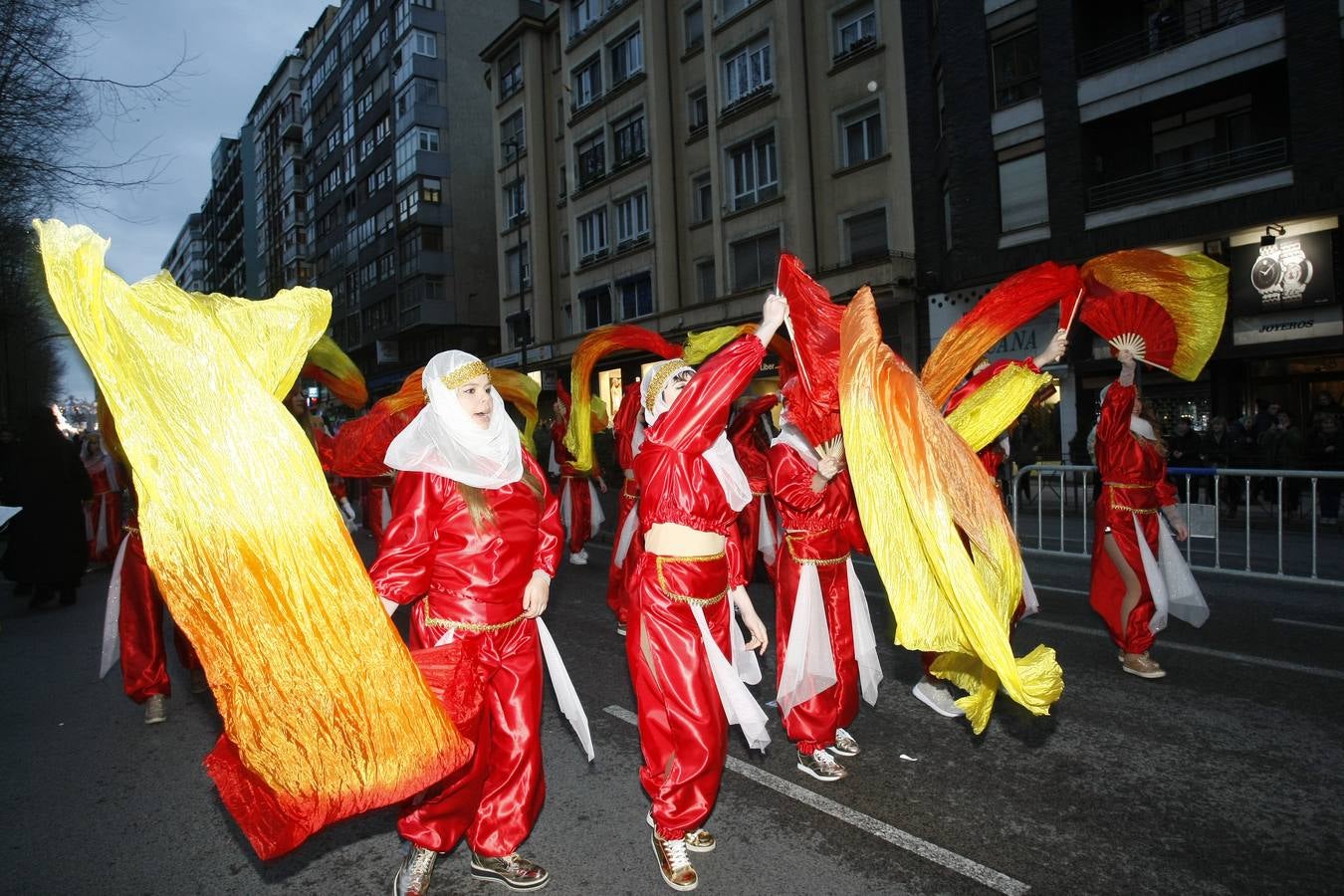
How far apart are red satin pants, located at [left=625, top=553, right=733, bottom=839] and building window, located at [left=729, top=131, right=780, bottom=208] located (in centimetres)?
2019

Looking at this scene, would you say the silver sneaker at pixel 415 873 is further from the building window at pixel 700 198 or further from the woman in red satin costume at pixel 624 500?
the building window at pixel 700 198

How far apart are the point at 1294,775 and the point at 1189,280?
8.53 ft

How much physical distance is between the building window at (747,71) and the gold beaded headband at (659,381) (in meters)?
20.8

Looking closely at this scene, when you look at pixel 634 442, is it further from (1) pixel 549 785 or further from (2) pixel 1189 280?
(2) pixel 1189 280

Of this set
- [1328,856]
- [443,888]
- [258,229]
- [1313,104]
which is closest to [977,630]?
[1328,856]

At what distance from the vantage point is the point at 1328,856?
9.91ft

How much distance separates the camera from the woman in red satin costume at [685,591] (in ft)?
10.1

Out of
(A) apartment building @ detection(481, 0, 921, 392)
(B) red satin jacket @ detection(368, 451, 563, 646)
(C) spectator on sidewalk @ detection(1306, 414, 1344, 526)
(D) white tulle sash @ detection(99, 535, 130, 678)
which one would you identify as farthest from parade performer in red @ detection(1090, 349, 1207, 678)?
(A) apartment building @ detection(481, 0, 921, 392)

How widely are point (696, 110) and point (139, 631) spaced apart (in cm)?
2383

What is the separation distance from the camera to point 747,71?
905 inches

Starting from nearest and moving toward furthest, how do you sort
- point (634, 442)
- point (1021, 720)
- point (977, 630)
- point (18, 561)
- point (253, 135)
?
point (977, 630)
point (1021, 720)
point (634, 442)
point (18, 561)
point (253, 135)

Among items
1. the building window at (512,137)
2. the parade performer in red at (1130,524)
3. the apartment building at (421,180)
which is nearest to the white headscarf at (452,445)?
the parade performer in red at (1130,524)

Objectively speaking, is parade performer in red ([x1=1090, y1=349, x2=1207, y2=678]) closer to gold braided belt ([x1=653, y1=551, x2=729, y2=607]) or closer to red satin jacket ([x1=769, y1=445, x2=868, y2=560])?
red satin jacket ([x1=769, y1=445, x2=868, y2=560])

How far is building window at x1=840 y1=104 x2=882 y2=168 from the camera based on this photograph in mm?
20094
